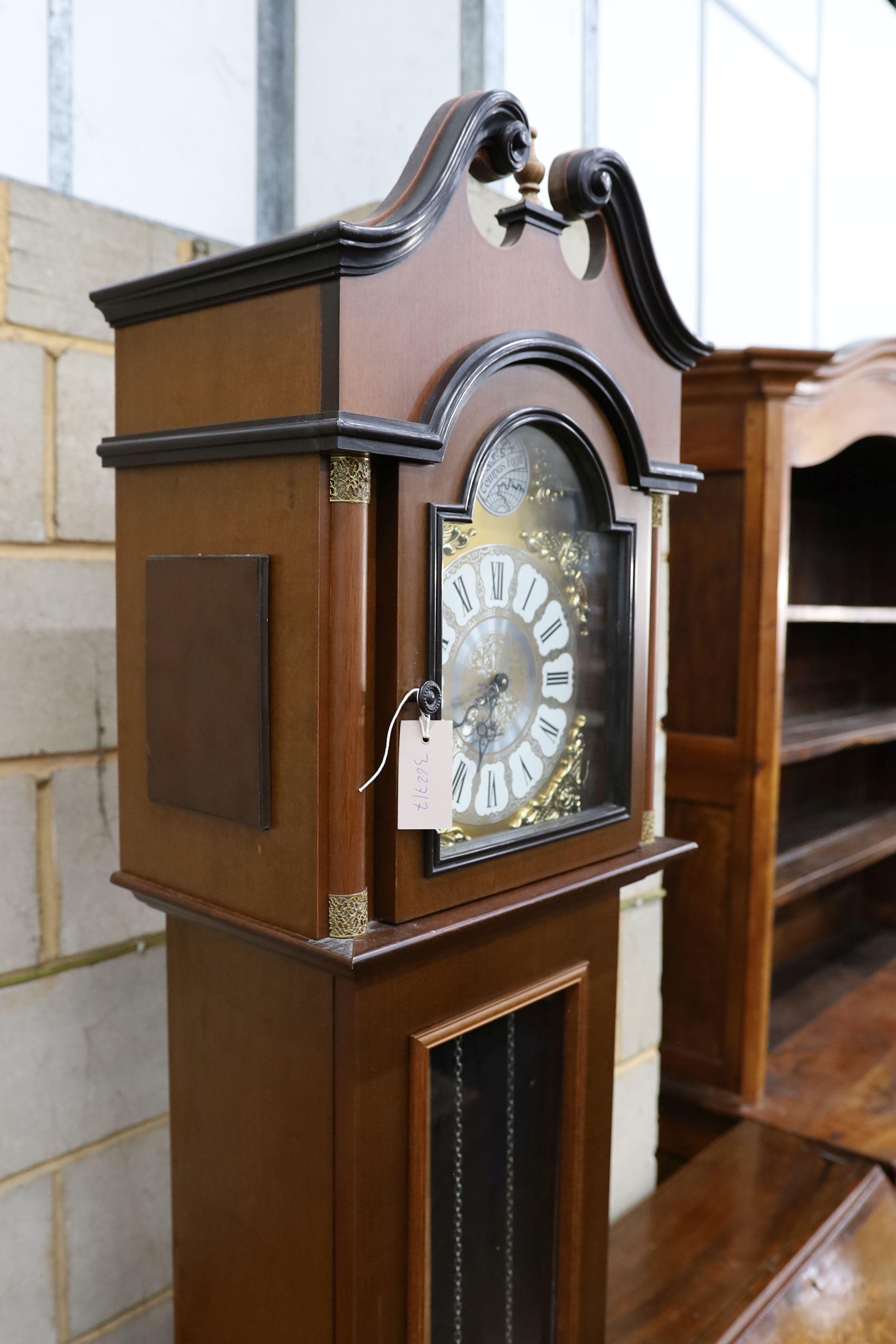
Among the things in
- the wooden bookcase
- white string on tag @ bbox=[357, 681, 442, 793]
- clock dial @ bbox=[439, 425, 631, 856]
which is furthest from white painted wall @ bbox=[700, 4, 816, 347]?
white string on tag @ bbox=[357, 681, 442, 793]

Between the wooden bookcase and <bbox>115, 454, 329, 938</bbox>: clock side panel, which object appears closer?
<bbox>115, 454, 329, 938</bbox>: clock side panel

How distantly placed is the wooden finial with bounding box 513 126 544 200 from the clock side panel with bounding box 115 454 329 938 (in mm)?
393

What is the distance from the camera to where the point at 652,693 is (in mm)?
1220

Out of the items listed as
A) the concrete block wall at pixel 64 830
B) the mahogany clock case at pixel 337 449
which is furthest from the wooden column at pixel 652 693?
the concrete block wall at pixel 64 830

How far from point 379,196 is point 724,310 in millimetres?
954

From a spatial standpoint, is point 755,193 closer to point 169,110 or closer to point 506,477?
point 169,110

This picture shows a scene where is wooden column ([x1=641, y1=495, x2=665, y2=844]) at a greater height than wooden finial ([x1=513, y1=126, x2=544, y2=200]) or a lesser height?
lesser

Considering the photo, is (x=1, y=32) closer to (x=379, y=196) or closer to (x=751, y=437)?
(x=379, y=196)

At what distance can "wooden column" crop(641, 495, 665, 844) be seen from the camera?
47.8 inches

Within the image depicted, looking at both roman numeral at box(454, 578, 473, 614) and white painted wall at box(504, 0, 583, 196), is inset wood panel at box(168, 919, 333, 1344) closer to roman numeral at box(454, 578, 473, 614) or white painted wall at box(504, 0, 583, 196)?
roman numeral at box(454, 578, 473, 614)

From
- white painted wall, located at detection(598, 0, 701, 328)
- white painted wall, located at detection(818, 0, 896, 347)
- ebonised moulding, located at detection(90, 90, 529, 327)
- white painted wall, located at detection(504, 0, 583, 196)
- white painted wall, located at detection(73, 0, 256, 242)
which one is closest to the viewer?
ebonised moulding, located at detection(90, 90, 529, 327)

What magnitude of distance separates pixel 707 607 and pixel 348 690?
4.16 feet

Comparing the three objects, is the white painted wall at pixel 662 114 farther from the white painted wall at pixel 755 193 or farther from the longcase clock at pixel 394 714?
the longcase clock at pixel 394 714

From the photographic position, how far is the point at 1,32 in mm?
1210
